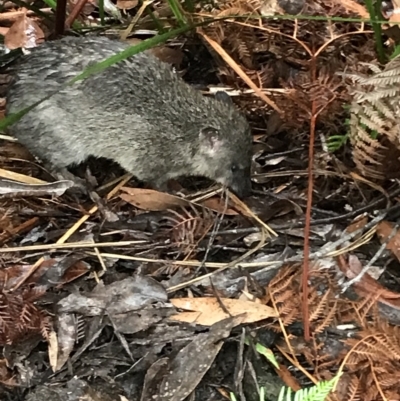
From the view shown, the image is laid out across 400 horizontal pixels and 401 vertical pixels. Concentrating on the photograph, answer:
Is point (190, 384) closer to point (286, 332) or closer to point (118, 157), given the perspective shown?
point (286, 332)

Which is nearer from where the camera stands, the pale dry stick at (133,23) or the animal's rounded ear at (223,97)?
the animal's rounded ear at (223,97)

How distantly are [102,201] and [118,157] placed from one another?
0.35 m

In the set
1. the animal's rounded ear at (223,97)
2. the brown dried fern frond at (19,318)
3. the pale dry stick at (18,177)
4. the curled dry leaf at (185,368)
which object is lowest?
the curled dry leaf at (185,368)

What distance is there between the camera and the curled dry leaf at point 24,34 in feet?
12.0

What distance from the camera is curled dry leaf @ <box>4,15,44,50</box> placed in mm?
3650

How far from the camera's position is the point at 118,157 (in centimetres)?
353

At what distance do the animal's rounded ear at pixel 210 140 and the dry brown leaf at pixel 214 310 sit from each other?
95cm

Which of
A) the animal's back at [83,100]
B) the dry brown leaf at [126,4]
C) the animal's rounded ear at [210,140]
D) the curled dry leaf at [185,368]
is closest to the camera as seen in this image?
the curled dry leaf at [185,368]

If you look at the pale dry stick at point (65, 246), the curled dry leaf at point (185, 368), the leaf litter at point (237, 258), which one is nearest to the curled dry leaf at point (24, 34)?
the leaf litter at point (237, 258)

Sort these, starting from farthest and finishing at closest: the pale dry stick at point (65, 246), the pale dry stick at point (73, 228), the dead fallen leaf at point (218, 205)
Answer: the dead fallen leaf at point (218, 205) → the pale dry stick at point (65, 246) → the pale dry stick at point (73, 228)

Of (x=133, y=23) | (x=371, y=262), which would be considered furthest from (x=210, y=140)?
(x=371, y=262)

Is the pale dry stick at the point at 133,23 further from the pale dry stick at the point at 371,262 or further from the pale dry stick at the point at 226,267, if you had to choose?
the pale dry stick at the point at 371,262

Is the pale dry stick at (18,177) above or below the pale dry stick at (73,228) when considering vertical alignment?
above

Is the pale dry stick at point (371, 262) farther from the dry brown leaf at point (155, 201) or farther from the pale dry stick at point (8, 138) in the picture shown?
the pale dry stick at point (8, 138)
